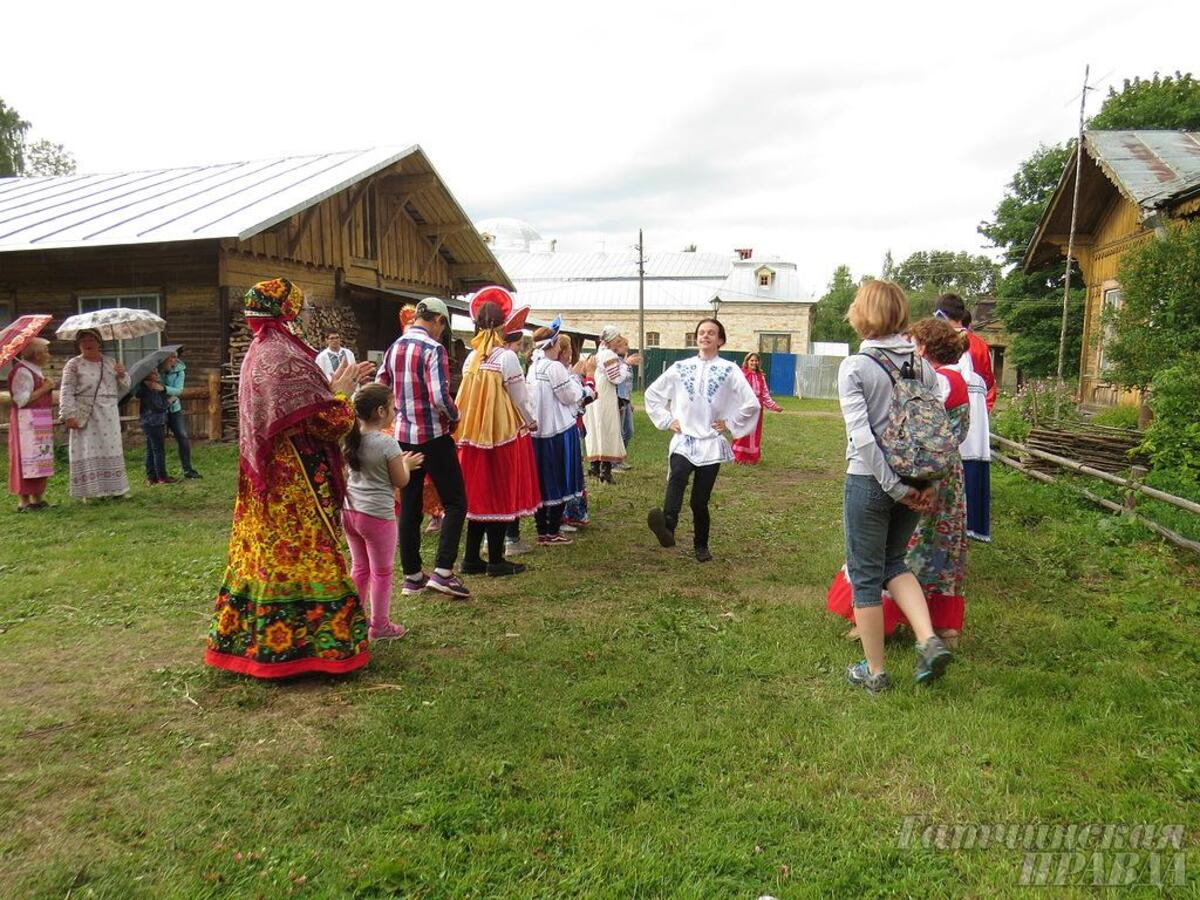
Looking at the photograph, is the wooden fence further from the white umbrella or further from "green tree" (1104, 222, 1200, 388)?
the white umbrella

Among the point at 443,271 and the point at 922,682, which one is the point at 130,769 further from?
the point at 443,271

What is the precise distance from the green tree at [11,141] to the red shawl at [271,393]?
40.6 metres

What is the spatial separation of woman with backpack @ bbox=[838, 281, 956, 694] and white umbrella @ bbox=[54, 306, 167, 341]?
860 cm

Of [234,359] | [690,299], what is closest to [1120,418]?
[234,359]

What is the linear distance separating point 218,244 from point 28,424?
16.6 ft

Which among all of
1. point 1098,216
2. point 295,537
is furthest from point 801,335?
point 295,537

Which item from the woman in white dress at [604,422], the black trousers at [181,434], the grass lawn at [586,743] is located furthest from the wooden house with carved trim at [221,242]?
the grass lawn at [586,743]

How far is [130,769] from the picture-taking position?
304cm

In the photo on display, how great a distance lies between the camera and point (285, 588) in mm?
3740

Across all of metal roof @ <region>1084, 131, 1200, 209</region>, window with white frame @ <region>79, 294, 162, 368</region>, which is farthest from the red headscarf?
metal roof @ <region>1084, 131, 1200, 209</region>

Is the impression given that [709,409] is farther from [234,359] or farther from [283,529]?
[234,359]

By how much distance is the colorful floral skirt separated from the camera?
375cm

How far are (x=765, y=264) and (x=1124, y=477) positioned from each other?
3757 cm

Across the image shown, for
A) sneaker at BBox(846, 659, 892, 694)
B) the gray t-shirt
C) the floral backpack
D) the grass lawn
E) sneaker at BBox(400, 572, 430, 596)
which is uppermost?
the floral backpack
